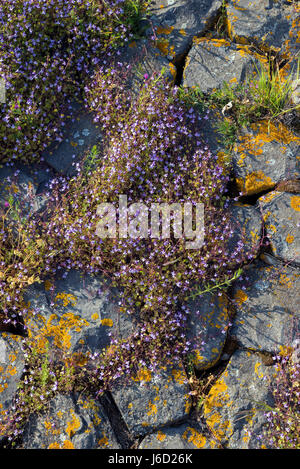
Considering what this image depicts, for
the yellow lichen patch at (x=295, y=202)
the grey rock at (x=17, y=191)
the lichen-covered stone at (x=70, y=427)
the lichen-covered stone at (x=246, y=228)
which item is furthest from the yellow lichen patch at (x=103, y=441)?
the yellow lichen patch at (x=295, y=202)

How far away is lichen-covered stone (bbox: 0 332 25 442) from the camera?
4.16m

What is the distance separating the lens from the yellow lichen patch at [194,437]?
13.6 ft

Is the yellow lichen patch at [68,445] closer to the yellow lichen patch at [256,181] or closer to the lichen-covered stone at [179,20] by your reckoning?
the yellow lichen patch at [256,181]

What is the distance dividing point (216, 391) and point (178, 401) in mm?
393

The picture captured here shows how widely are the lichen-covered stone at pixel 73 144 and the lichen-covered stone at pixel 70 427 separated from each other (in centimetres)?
247

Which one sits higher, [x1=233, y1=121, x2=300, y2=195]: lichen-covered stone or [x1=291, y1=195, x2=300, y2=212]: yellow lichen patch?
[x1=233, y1=121, x2=300, y2=195]: lichen-covered stone

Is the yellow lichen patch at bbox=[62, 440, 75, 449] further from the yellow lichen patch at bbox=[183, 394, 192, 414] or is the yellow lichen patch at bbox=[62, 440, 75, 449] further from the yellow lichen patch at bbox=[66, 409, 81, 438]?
the yellow lichen patch at bbox=[183, 394, 192, 414]

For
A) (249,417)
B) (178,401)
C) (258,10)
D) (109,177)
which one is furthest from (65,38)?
(249,417)

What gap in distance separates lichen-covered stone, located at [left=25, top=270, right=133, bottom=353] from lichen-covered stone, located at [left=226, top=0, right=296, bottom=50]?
346 centimetres

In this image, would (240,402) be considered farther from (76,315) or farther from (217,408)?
(76,315)

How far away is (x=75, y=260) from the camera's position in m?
4.61

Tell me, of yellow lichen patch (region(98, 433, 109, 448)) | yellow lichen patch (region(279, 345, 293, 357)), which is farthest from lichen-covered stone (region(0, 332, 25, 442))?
yellow lichen patch (region(279, 345, 293, 357))

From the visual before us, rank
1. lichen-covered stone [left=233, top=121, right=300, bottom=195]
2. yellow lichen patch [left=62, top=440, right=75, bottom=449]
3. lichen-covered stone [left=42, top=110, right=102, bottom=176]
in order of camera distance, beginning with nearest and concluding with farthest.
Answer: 1. yellow lichen patch [left=62, top=440, right=75, bottom=449]
2. lichen-covered stone [left=233, top=121, right=300, bottom=195]
3. lichen-covered stone [left=42, top=110, right=102, bottom=176]

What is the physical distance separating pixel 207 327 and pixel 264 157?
1989mm
